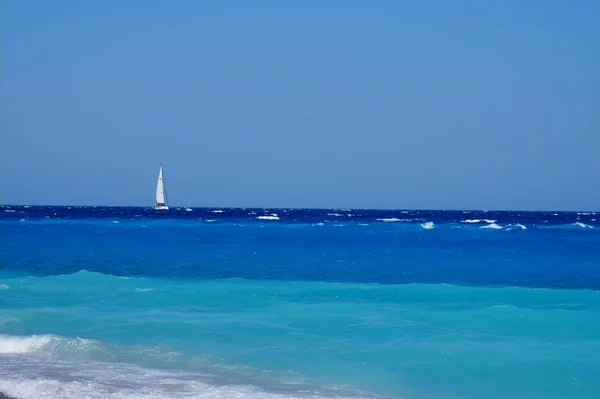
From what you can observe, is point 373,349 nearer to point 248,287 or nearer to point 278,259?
point 248,287

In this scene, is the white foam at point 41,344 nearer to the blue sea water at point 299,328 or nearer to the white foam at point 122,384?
the blue sea water at point 299,328

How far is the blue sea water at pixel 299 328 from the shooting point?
28.9ft

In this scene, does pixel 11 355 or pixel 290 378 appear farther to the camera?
pixel 11 355

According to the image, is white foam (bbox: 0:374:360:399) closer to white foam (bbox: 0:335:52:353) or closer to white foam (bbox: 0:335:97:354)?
white foam (bbox: 0:335:97:354)

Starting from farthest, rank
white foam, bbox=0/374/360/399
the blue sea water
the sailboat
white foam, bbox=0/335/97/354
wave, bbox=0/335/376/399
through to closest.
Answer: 1. the sailboat
2. white foam, bbox=0/335/97/354
3. the blue sea water
4. wave, bbox=0/335/376/399
5. white foam, bbox=0/374/360/399

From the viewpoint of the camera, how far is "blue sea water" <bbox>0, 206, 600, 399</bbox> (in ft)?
28.9

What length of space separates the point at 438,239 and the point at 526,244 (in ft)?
17.9

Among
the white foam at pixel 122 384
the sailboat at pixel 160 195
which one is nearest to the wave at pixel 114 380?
the white foam at pixel 122 384

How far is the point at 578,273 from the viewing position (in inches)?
869

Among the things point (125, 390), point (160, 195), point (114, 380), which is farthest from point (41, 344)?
point (160, 195)

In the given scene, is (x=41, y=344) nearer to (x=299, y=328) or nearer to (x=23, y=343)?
(x=23, y=343)

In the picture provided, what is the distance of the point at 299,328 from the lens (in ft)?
41.3

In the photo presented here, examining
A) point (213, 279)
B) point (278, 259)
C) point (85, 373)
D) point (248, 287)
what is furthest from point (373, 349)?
point (278, 259)

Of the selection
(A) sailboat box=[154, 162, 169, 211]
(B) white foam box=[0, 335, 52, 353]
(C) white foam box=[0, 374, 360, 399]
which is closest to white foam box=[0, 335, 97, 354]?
(B) white foam box=[0, 335, 52, 353]
